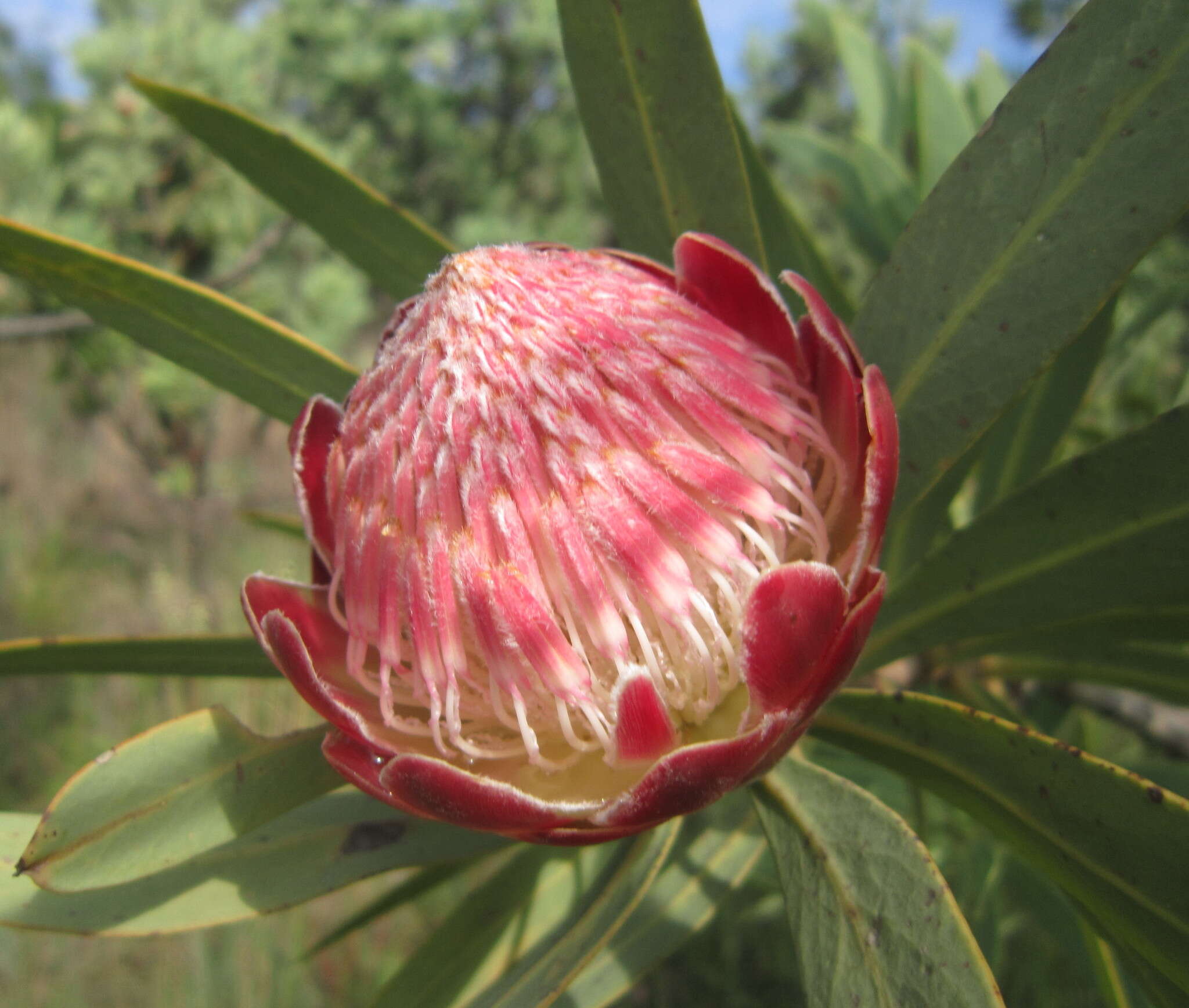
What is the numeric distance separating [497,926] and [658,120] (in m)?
0.94

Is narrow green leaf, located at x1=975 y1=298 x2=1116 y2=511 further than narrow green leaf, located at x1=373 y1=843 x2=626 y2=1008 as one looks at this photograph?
Yes

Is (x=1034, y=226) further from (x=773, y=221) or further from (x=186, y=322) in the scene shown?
(x=186, y=322)

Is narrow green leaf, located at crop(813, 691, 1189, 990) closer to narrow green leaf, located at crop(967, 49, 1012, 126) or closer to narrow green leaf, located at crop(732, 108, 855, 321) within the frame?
narrow green leaf, located at crop(732, 108, 855, 321)

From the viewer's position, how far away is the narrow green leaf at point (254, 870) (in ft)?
2.55

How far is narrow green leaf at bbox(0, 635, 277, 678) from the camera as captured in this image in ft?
3.03

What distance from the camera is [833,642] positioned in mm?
677

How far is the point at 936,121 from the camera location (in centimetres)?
146

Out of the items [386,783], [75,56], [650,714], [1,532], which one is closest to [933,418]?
[650,714]

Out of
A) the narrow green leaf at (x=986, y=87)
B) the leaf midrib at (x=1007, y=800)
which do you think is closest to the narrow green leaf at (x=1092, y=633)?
the leaf midrib at (x=1007, y=800)

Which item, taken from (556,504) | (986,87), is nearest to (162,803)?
(556,504)

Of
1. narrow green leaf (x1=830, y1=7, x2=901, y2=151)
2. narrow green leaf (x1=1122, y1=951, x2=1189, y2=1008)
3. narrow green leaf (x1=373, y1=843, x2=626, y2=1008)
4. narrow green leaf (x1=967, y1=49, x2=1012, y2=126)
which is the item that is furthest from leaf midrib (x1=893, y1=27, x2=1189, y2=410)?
narrow green leaf (x1=830, y1=7, x2=901, y2=151)

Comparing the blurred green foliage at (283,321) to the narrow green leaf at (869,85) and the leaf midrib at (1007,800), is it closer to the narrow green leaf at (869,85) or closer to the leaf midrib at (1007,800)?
the narrow green leaf at (869,85)

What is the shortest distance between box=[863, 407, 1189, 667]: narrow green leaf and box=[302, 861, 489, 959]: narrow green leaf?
64cm

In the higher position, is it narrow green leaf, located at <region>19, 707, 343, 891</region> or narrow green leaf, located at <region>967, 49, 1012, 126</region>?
narrow green leaf, located at <region>967, 49, 1012, 126</region>
